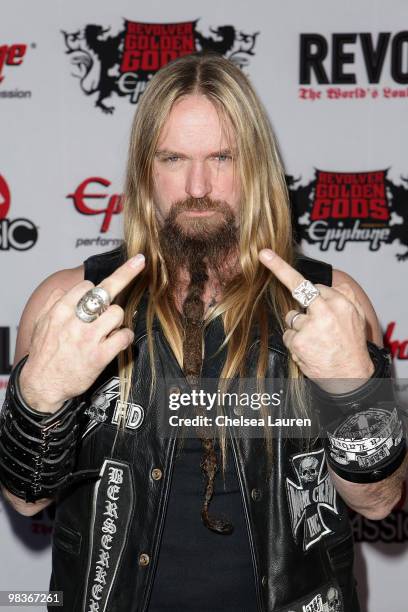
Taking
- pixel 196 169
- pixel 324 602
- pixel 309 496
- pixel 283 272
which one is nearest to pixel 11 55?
pixel 196 169

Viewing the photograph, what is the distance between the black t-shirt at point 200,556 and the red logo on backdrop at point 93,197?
1.68 meters

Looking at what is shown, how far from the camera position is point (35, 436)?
5.67 feet

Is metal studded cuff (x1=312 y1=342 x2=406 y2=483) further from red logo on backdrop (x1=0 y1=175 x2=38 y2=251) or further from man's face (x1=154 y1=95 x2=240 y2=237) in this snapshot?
red logo on backdrop (x1=0 y1=175 x2=38 y2=251)

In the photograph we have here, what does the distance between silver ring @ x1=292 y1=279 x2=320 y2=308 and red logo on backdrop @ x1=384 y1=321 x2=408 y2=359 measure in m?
1.81

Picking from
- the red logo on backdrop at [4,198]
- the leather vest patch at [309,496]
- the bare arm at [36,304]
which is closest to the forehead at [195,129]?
the bare arm at [36,304]

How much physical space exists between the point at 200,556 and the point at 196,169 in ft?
3.43

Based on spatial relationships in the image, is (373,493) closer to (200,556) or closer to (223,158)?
(200,556)

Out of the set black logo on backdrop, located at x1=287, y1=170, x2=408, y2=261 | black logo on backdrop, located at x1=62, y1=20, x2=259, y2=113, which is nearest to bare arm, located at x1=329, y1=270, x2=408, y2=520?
black logo on backdrop, located at x1=287, y1=170, x2=408, y2=261

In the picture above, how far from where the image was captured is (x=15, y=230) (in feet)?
11.1

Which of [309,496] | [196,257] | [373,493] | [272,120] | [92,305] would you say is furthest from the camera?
[272,120]

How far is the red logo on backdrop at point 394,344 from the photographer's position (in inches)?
133

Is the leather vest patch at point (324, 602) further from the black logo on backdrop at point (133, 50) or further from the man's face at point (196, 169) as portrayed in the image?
the black logo on backdrop at point (133, 50)

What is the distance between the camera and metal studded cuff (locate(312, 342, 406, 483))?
176 cm

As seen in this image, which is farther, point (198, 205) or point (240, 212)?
point (240, 212)
